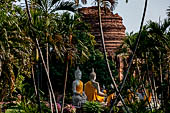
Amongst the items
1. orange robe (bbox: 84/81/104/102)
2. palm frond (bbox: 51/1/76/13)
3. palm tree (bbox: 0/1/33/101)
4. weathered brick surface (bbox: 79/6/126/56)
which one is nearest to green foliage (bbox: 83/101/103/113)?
orange robe (bbox: 84/81/104/102)

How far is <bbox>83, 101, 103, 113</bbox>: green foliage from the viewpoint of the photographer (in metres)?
15.1

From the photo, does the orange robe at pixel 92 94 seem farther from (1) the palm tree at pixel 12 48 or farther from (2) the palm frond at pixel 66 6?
(1) the palm tree at pixel 12 48

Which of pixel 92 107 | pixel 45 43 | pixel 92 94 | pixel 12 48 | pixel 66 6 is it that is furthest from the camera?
pixel 92 94

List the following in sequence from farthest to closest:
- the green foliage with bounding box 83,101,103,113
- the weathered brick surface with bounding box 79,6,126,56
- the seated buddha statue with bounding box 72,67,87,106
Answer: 1. the weathered brick surface with bounding box 79,6,126,56
2. the seated buddha statue with bounding box 72,67,87,106
3. the green foliage with bounding box 83,101,103,113

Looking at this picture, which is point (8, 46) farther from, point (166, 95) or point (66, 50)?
point (166, 95)

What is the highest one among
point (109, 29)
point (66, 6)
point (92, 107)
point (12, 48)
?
point (66, 6)

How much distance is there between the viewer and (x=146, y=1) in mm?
10266

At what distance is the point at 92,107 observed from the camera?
1523cm

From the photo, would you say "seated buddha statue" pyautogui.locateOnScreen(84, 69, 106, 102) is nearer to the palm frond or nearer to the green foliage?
the green foliage

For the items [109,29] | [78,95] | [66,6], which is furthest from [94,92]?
[109,29]

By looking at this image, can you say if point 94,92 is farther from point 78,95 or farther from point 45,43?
point 45,43

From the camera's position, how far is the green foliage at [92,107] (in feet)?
49.5

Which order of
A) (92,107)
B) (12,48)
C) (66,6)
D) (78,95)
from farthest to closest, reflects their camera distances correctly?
(78,95) → (92,107) → (66,6) → (12,48)

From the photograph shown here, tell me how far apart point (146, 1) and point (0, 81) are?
4.45m
